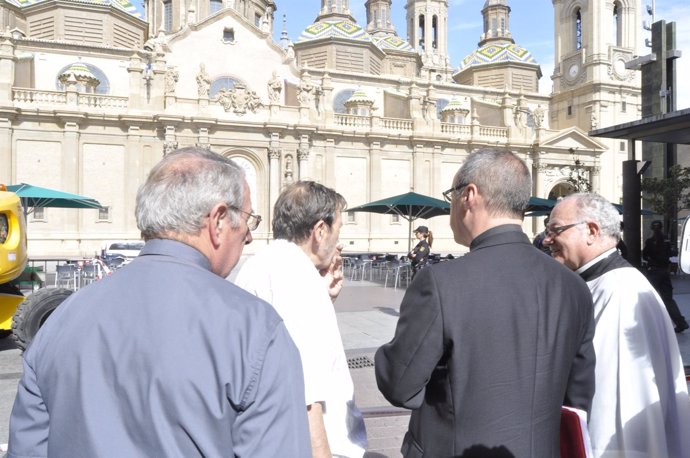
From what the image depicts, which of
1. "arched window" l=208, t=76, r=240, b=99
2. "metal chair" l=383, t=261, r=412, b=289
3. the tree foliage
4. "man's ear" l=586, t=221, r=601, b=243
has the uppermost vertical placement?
"arched window" l=208, t=76, r=240, b=99

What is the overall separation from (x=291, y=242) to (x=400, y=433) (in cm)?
291

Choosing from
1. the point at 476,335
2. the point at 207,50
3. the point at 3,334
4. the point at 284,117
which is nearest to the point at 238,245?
the point at 476,335

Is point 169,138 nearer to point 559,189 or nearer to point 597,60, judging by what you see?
point 559,189

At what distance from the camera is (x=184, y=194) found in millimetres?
1747

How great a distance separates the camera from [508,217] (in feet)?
7.89

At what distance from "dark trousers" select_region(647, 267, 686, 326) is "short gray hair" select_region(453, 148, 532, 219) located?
824cm

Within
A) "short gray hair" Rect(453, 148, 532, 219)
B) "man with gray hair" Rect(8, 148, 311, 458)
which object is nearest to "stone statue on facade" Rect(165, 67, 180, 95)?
"short gray hair" Rect(453, 148, 532, 219)

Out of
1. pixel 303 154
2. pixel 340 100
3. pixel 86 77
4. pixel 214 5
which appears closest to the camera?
pixel 86 77

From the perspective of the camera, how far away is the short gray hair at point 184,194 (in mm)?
1729

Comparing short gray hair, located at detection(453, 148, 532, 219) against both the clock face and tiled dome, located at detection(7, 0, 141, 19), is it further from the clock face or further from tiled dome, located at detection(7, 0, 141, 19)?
the clock face

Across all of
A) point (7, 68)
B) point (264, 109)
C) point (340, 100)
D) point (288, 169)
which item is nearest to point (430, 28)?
point (340, 100)

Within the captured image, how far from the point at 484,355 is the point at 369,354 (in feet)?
21.2

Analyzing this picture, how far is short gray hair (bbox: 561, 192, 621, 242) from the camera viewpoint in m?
3.30

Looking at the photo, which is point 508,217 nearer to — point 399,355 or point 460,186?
point 460,186
